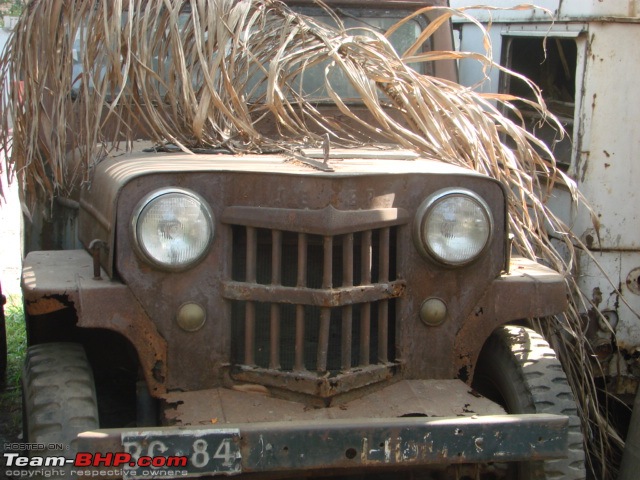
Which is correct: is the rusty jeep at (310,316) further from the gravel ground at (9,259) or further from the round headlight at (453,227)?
the gravel ground at (9,259)

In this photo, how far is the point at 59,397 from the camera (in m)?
2.65

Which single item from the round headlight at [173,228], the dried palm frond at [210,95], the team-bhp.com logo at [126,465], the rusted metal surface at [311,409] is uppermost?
the dried palm frond at [210,95]

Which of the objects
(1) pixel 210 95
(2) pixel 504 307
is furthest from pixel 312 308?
(1) pixel 210 95

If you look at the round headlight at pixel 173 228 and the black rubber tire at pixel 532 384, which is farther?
the black rubber tire at pixel 532 384

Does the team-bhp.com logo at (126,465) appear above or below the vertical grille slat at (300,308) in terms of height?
below

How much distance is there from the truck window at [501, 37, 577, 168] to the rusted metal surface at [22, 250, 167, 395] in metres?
3.01

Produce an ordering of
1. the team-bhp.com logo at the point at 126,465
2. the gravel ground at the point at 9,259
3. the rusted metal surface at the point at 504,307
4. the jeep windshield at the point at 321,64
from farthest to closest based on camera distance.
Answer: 1. the gravel ground at the point at 9,259
2. the jeep windshield at the point at 321,64
3. the rusted metal surface at the point at 504,307
4. the team-bhp.com logo at the point at 126,465

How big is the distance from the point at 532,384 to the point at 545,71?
9.44 ft

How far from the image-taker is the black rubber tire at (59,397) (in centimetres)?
256

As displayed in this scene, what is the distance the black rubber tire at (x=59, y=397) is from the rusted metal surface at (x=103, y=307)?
0.18 meters

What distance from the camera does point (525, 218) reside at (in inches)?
149

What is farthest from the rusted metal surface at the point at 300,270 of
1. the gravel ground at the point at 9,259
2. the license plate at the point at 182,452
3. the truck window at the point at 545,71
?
the truck window at the point at 545,71

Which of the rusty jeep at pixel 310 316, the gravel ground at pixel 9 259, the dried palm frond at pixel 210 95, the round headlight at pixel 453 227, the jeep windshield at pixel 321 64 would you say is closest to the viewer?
the rusty jeep at pixel 310 316

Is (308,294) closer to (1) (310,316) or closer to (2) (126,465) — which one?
(1) (310,316)
